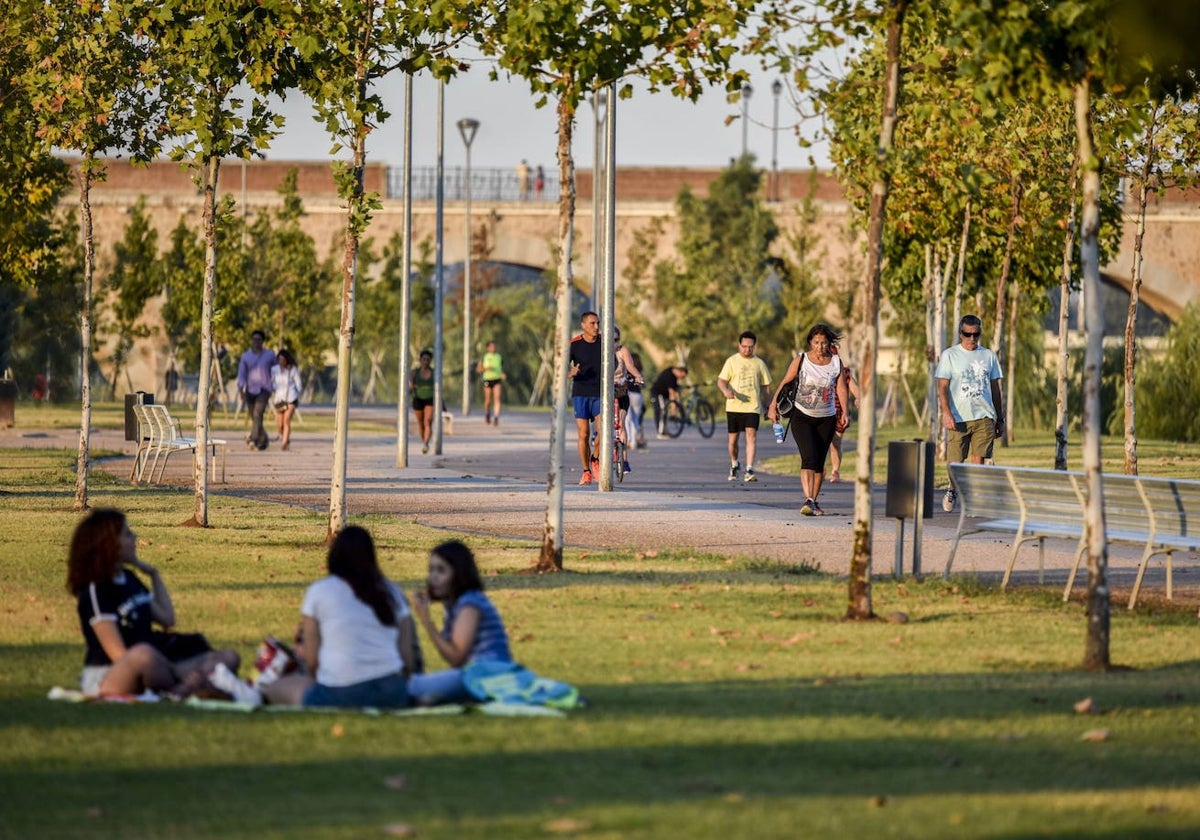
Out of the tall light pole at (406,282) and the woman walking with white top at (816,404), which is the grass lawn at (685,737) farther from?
the tall light pole at (406,282)

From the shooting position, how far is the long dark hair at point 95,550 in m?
9.24

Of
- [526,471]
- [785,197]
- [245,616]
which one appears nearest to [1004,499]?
[245,616]

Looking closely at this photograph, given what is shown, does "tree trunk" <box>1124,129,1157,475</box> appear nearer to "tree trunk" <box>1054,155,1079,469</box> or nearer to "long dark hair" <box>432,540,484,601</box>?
"tree trunk" <box>1054,155,1079,469</box>

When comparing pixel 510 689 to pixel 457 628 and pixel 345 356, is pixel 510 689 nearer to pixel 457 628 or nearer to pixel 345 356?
pixel 457 628

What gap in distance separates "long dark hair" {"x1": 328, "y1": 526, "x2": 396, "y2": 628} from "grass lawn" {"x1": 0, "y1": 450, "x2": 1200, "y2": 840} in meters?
0.47

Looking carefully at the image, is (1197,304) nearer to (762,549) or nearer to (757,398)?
(757,398)

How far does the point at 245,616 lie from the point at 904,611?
404 centimetres

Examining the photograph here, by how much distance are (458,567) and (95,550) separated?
1.62 metres

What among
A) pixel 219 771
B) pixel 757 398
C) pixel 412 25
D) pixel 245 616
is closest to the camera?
pixel 219 771

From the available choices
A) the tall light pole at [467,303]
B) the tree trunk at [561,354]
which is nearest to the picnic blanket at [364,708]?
the tree trunk at [561,354]

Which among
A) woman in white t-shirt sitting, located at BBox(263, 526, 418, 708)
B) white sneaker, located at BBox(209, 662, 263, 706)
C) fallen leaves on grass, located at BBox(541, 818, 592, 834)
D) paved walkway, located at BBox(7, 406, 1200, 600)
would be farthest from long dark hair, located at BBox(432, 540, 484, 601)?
paved walkway, located at BBox(7, 406, 1200, 600)

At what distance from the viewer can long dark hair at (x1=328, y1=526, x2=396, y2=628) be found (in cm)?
891

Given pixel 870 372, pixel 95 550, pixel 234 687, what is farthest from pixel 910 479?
pixel 95 550

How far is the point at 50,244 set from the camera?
37.8 metres
